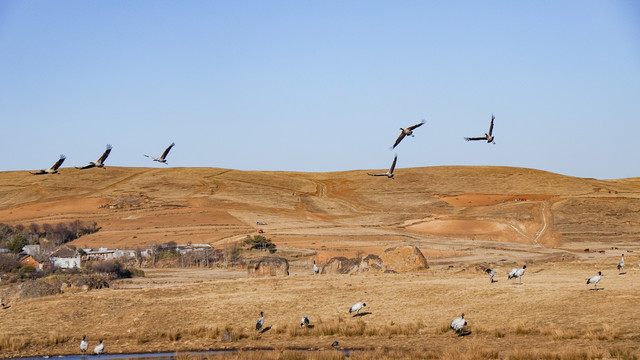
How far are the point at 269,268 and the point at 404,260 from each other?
346 inches

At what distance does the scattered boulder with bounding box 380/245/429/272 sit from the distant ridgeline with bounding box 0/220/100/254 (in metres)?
46.3

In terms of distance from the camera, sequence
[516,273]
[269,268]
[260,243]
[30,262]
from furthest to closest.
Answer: [260,243]
[30,262]
[269,268]
[516,273]

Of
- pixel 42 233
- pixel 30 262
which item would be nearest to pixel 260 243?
pixel 30 262

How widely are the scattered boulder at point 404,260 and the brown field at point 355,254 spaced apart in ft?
6.79

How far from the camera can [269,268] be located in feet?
156

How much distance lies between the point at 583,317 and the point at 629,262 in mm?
18186

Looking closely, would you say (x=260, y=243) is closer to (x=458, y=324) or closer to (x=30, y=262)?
(x=30, y=262)

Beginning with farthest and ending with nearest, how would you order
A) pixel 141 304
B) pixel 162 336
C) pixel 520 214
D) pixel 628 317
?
pixel 520 214
pixel 141 304
pixel 162 336
pixel 628 317

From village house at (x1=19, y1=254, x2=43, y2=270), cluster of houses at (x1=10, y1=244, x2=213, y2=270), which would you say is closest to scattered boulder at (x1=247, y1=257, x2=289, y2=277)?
cluster of houses at (x1=10, y1=244, x2=213, y2=270)

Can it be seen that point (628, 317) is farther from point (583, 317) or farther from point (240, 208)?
point (240, 208)

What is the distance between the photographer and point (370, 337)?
3031cm

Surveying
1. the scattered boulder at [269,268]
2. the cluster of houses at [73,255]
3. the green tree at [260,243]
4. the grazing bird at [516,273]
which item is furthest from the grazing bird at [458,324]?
the cluster of houses at [73,255]

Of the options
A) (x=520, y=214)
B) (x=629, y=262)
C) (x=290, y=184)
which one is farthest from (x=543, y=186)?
(x=629, y=262)

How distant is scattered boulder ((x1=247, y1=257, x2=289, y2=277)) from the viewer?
47.2 meters
